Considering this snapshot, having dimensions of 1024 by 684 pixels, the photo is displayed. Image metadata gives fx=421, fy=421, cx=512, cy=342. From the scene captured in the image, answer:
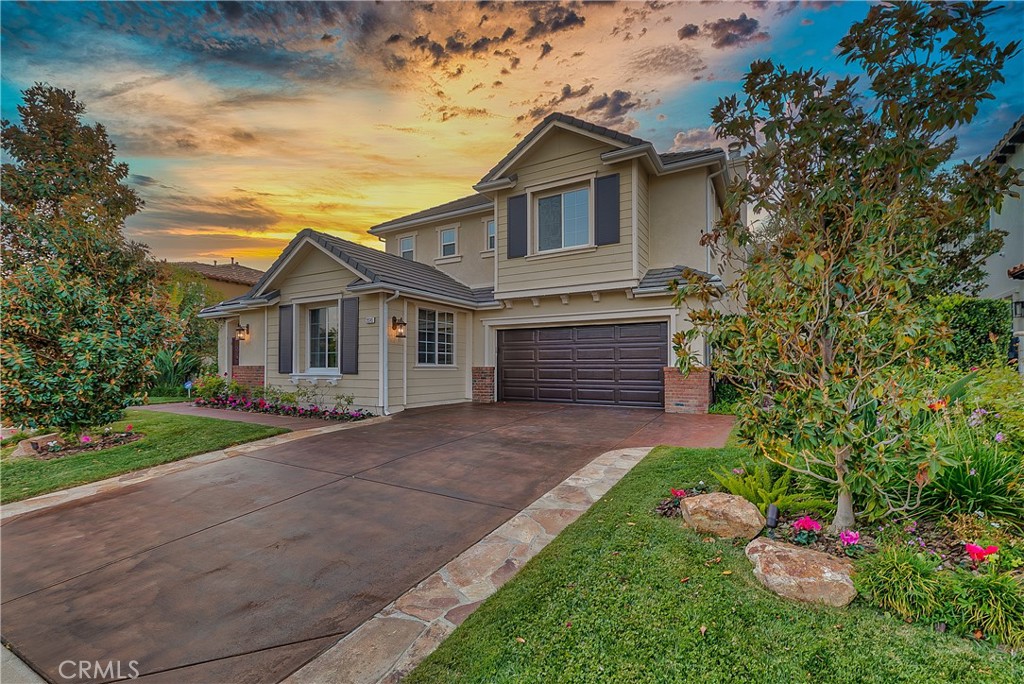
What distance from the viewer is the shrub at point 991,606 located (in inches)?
75.9

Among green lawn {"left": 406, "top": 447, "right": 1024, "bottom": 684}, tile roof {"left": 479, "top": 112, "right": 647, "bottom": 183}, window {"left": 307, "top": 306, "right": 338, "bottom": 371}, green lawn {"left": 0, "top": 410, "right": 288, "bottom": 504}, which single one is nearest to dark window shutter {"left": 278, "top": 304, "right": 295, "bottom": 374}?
window {"left": 307, "top": 306, "right": 338, "bottom": 371}

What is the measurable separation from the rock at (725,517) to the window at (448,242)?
11775mm

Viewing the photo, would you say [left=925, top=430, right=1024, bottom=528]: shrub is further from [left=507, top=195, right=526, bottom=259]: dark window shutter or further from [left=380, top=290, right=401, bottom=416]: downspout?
[left=507, top=195, right=526, bottom=259]: dark window shutter

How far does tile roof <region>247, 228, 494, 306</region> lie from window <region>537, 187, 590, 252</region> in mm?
2348

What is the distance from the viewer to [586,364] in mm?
11062

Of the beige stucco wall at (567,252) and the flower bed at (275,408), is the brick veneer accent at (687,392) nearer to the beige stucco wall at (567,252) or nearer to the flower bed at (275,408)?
the beige stucco wall at (567,252)

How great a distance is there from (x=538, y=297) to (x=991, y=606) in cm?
966

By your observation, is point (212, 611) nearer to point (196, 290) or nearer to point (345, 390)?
point (345, 390)

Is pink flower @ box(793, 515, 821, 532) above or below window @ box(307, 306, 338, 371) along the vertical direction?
below

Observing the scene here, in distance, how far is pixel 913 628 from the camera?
80.0 inches

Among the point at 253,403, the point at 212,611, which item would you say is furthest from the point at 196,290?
the point at 212,611

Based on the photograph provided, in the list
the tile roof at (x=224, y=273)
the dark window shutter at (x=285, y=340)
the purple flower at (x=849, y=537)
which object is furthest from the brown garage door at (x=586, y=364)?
the tile roof at (x=224, y=273)

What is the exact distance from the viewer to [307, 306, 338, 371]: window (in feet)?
35.4

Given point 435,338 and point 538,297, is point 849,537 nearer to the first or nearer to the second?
point 538,297
